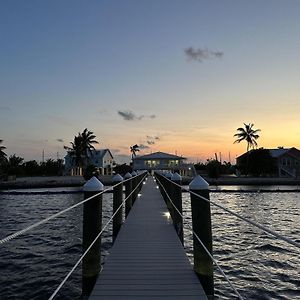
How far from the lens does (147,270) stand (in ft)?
16.7

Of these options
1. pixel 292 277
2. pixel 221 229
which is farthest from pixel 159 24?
pixel 292 277

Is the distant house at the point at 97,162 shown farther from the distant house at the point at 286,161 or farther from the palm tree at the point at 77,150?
the distant house at the point at 286,161

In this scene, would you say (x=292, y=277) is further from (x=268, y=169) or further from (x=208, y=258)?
(x=268, y=169)

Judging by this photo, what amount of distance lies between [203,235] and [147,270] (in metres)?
1.04

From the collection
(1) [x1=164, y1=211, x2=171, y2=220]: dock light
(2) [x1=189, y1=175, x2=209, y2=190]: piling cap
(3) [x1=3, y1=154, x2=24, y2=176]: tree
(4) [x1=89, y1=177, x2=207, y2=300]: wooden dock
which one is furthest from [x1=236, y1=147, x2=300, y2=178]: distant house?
(2) [x1=189, y1=175, x2=209, y2=190]: piling cap

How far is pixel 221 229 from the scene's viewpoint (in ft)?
56.8

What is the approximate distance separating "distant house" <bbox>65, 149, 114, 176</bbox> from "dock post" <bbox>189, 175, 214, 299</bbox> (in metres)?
77.4

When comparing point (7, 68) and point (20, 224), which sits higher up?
point (7, 68)

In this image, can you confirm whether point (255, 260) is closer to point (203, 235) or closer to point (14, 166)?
point (203, 235)

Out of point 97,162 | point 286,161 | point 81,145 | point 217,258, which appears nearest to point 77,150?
point 81,145

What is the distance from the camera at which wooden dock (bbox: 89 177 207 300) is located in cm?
420

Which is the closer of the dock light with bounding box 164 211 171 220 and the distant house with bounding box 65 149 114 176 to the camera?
the dock light with bounding box 164 211 171 220

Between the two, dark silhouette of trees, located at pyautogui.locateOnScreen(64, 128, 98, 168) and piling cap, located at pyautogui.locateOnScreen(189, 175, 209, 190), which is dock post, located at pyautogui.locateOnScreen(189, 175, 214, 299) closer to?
piling cap, located at pyautogui.locateOnScreen(189, 175, 209, 190)

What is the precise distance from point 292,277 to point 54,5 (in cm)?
1258
